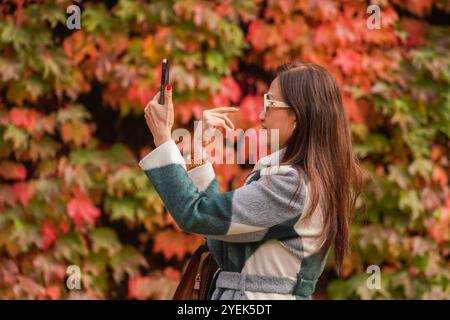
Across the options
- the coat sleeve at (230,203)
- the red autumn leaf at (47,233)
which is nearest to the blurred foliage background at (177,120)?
the red autumn leaf at (47,233)

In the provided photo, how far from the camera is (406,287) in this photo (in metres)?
3.66

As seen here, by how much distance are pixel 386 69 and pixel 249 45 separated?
72cm

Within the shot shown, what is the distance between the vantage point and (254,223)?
1.54 metres

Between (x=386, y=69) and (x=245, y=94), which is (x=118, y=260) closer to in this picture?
(x=245, y=94)

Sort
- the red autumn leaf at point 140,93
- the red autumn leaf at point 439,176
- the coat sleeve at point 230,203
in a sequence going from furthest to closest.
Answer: the red autumn leaf at point 439,176 → the red autumn leaf at point 140,93 → the coat sleeve at point 230,203

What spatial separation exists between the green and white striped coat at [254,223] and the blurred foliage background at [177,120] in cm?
191

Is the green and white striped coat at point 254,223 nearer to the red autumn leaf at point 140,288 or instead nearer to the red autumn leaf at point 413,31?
the red autumn leaf at point 140,288

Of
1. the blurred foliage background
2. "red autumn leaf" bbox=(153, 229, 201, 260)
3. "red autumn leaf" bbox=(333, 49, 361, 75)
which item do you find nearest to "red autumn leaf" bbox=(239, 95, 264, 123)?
the blurred foliage background

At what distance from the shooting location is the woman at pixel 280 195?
154 cm

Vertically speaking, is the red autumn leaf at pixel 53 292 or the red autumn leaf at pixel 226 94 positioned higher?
the red autumn leaf at pixel 226 94

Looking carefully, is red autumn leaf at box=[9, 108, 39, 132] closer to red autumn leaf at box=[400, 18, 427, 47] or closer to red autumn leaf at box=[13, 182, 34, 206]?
red autumn leaf at box=[13, 182, 34, 206]

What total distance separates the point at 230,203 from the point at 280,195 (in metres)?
0.11

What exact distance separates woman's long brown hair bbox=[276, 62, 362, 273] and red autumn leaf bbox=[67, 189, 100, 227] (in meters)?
2.02

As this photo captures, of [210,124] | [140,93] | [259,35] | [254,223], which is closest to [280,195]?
[254,223]
